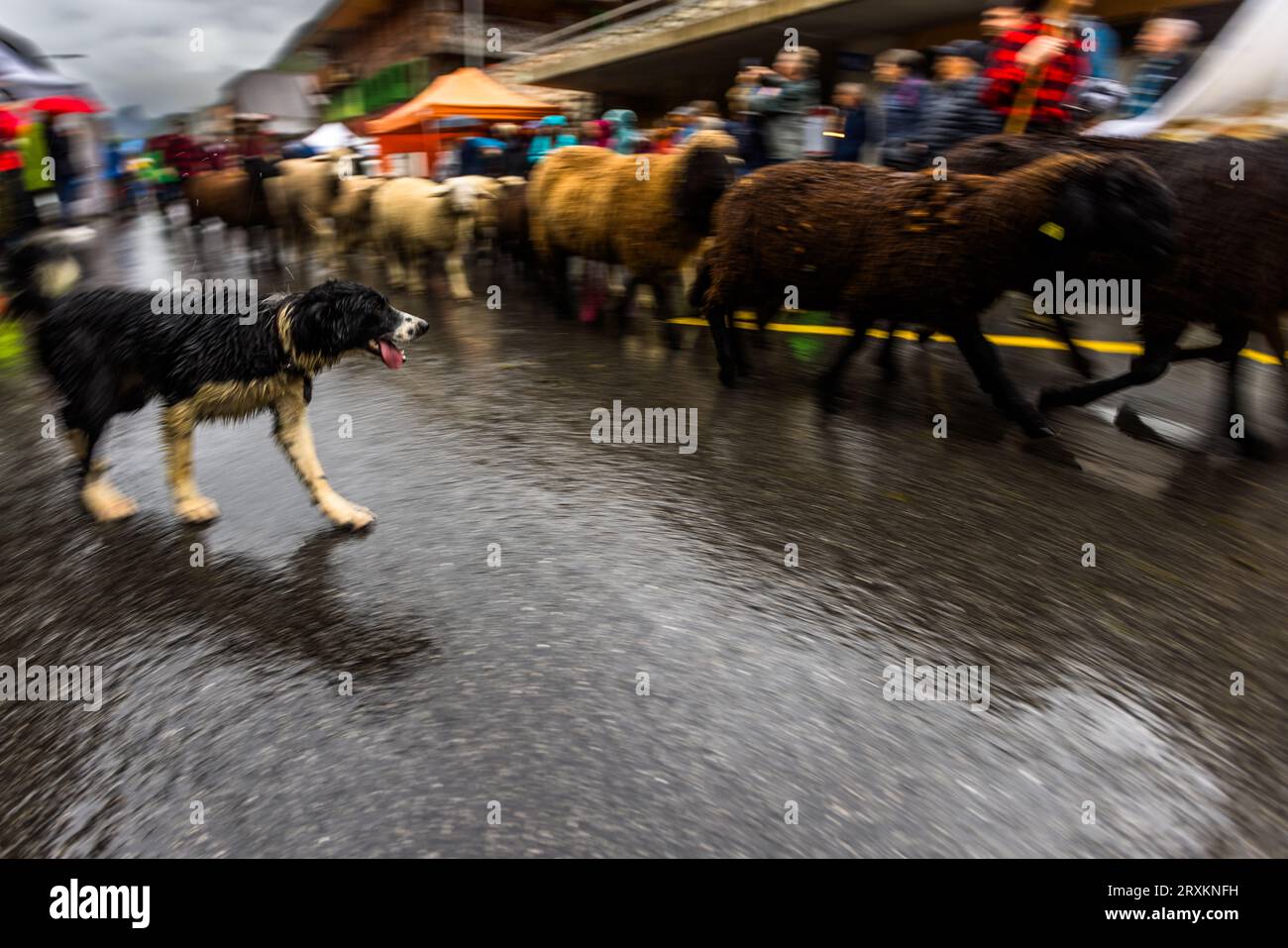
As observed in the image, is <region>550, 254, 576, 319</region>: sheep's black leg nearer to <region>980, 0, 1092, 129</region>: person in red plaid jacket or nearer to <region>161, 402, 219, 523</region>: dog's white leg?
<region>980, 0, 1092, 129</region>: person in red plaid jacket

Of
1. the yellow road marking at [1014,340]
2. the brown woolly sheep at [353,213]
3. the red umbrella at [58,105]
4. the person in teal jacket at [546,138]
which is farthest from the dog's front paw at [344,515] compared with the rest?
the red umbrella at [58,105]

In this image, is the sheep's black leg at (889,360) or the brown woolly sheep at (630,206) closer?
the sheep's black leg at (889,360)

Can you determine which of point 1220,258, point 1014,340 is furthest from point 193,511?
point 1014,340

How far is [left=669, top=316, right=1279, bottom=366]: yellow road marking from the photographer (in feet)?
25.8

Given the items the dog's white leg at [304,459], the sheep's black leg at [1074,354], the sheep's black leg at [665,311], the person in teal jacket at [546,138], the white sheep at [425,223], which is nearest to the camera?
the dog's white leg at [304,459]

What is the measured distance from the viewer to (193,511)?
4.75 metres

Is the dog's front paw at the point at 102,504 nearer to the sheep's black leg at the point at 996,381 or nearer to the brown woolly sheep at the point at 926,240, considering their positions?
the brown woolly sheep at the point at 926,240

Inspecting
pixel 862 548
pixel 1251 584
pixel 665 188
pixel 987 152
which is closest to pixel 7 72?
pixel 665 188

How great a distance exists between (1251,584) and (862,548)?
1.63 m

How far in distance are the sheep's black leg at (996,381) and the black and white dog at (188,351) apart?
347 cm

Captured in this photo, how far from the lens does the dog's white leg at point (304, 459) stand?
4.58m

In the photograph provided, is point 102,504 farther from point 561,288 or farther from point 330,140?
point 330,140

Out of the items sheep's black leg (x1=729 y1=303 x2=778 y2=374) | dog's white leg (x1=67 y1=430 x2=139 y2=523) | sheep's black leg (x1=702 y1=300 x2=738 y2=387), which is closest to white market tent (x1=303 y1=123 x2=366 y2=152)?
sheep's black leg (x1=729 y1=303 x2=778 y2=374)

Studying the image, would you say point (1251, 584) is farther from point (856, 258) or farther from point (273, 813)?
point (273, 813)
